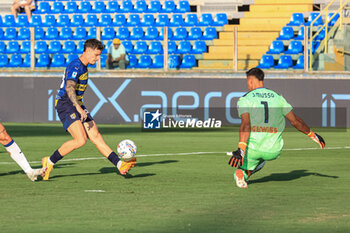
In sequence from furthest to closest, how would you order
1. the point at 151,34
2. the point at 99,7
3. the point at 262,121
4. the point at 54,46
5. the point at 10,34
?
the point at 99,7 < the point at 10,34 < the point at 54,46 < the point at 151,34 < the point at 262,121

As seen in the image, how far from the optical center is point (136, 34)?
2877 cm

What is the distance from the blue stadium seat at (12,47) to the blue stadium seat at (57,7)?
408cm

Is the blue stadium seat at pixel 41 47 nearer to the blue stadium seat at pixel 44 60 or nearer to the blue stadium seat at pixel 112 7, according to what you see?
the blue stadium seat at pixel 44 60

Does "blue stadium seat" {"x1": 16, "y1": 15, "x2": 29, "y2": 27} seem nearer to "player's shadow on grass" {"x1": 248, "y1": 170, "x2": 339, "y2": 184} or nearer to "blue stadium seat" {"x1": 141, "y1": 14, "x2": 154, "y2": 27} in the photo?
"blue stadium seat" {"x1": 141, "y1": 14, "x2": 154, "y2": 27}

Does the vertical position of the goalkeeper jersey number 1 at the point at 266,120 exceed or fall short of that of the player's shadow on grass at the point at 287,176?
it exceeds it

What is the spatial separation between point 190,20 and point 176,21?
20.8 inches

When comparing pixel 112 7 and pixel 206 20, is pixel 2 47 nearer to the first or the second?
pixel 112 7

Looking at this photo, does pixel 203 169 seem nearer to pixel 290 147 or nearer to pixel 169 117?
pixel 290 147

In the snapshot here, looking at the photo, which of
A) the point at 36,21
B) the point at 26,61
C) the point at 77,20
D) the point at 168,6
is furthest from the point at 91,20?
the point at 26,61

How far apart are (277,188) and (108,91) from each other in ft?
51.6

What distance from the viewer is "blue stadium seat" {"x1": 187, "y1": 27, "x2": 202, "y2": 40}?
1117 inches

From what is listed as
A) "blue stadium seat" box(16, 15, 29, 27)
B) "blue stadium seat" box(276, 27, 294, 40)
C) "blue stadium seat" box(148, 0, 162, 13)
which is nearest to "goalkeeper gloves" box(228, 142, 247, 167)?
"blue stadium seat" box(276, 27, 294, 40)

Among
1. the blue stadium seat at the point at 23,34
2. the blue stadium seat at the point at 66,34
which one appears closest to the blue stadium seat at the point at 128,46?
the blue stadium seat at the point at 66,34

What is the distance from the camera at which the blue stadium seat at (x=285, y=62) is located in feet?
84.6
